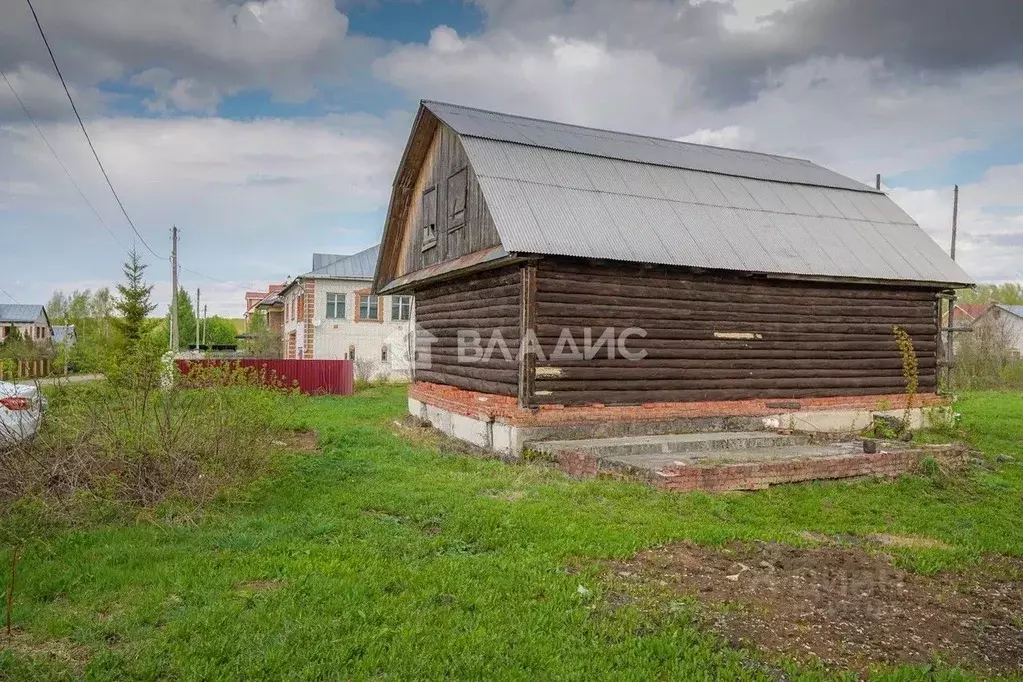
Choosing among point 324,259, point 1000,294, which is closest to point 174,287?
point 324,259

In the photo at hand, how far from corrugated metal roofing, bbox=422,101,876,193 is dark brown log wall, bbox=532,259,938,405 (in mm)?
3171

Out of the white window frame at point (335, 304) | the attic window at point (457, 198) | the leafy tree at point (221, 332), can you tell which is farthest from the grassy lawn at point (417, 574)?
the leafy tree at point (221, 332)

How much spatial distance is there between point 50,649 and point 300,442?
954 centimetres

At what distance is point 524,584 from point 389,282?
14943mm

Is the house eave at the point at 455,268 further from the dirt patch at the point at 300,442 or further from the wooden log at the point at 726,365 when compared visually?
the dirt patch at the point at 300,442

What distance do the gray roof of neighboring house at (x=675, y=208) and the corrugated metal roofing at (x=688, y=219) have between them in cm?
3

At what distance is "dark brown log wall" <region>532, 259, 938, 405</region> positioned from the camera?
13.0 m

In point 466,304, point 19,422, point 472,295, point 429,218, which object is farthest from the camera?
point 429,218

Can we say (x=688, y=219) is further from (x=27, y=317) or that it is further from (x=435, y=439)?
(x=27, y=317)

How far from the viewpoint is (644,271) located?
1359 centimetres

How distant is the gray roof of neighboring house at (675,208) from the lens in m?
13.2

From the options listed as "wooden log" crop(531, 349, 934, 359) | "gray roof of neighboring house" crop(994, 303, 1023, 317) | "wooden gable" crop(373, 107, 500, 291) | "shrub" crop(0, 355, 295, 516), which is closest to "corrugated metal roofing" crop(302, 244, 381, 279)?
"wooden gable" crop(373, 107, 500, 291)

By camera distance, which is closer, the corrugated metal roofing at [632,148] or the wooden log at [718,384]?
the wooden log at [718,384]

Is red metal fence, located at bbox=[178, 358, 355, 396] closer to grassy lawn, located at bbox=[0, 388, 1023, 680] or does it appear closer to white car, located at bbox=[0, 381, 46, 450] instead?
grassy lawn, located at bbox=[0, 388, 1023, 680]
